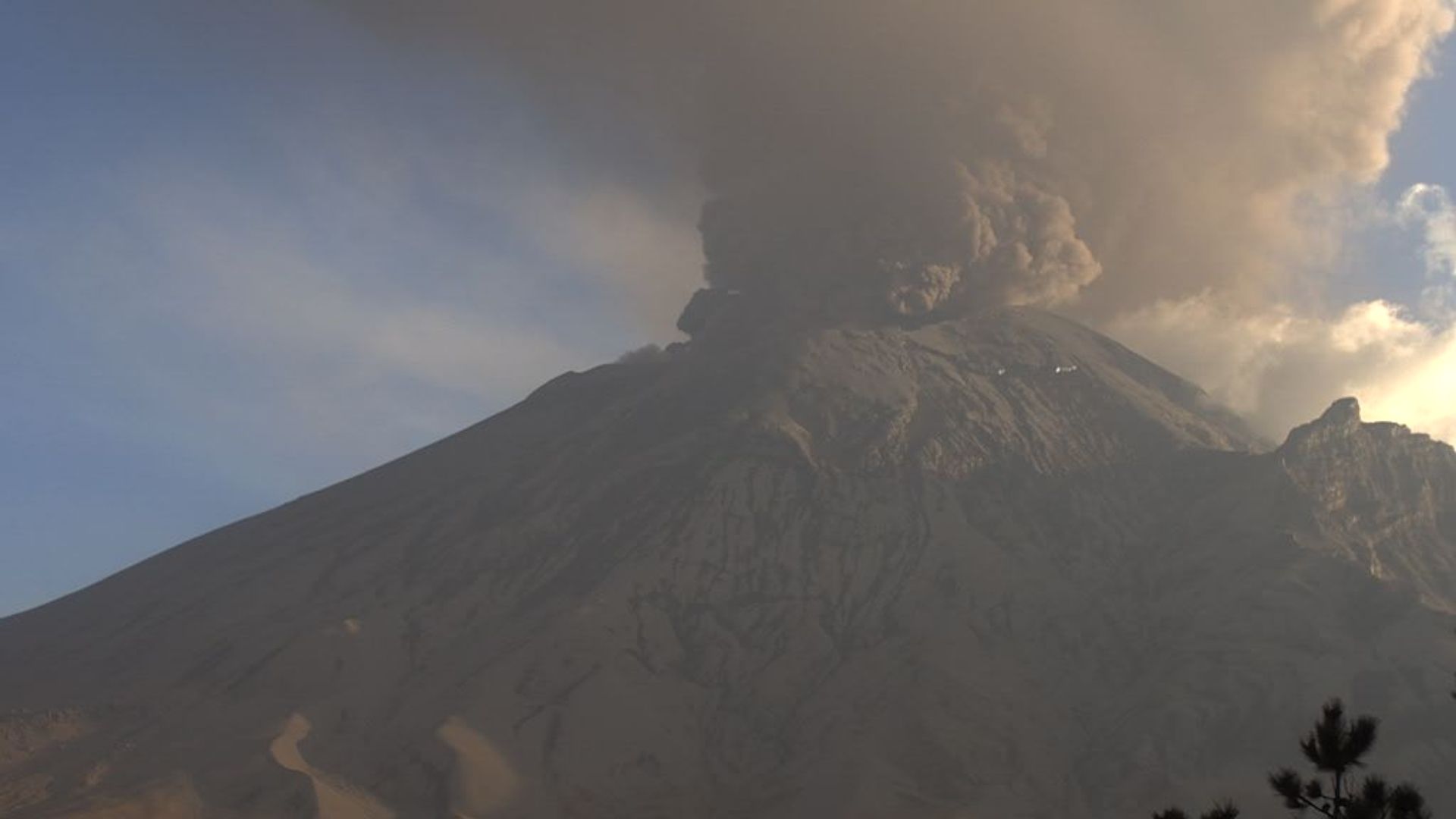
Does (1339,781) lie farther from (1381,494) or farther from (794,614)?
(1381,494)

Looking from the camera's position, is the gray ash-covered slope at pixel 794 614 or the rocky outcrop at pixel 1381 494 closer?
the gray ash-covered slope at pixel 794 614

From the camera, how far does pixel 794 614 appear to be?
131 metres

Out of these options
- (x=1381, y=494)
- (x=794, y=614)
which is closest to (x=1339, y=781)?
(x=794, y=614)

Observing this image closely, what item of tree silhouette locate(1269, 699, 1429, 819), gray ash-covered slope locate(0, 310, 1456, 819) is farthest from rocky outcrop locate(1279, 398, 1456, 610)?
tree silhouette locate(1269, 699, 1429, 819)

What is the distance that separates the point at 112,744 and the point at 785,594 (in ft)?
172

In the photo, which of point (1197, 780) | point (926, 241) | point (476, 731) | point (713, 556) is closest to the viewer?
point (1197, 780)

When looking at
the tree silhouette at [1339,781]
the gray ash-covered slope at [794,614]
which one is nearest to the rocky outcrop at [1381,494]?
the gray ash-covered slope at [794,614]

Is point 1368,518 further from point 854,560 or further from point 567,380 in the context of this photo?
point 567,380

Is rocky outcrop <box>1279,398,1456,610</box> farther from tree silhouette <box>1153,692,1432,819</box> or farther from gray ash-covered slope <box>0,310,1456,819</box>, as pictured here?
tree silhouette <box>1153,692,1432,819</box>

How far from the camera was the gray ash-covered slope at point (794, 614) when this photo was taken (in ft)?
356

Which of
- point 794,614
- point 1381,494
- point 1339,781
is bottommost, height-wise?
point 1339,781

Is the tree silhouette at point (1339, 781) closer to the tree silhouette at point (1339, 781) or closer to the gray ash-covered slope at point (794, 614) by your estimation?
the tree silhouette at point (1339, 781)

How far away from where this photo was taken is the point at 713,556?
135625 mm

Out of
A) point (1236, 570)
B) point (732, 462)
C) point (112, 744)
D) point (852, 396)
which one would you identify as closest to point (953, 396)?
point (852, 396)
